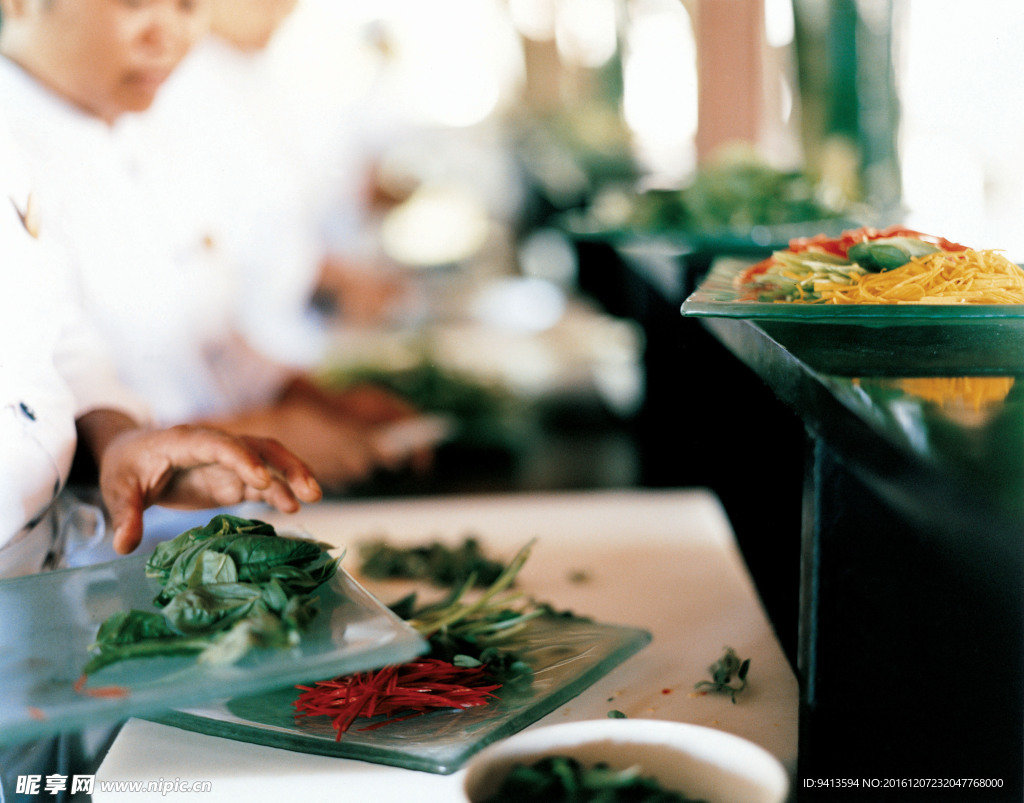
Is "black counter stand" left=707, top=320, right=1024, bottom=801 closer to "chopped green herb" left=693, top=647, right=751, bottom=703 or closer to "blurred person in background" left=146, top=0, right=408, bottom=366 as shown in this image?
"chopped green herb" left=693, top=647, right=751, bottom=703

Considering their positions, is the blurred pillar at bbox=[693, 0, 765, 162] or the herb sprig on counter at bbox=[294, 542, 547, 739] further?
the blurred pillar at bbox=[693, 0, 765, 162]

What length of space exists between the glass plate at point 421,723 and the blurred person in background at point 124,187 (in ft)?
0.83

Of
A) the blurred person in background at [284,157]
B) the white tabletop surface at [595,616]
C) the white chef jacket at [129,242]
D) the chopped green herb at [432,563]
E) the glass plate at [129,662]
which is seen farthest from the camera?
the blurred person in background at [284,157]

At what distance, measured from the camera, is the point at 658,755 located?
2.06 feet

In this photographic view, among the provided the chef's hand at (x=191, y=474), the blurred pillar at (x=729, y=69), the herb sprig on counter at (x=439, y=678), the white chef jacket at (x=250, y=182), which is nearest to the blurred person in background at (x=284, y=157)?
the white chef jacket at (x=250, y=182)

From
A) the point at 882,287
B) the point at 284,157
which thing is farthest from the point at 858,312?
the point at 284,157

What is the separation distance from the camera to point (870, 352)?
654mm

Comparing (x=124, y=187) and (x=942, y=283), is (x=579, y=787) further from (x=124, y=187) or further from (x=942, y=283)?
(x=124, y=187)

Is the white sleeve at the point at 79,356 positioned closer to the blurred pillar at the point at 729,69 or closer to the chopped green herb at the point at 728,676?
the chopped green herb at the point at 728,676

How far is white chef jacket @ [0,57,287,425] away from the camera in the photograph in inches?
33.6

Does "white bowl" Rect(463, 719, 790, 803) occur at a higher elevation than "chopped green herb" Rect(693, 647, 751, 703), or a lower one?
higher

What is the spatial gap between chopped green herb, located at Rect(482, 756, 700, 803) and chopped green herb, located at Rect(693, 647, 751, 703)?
0.20 meters

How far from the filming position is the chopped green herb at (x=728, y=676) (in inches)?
31.1

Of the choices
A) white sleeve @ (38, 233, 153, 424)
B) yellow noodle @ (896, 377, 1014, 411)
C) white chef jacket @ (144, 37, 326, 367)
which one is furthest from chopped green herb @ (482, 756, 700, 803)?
white chef jacket @ (144, 37, 326, 367)
